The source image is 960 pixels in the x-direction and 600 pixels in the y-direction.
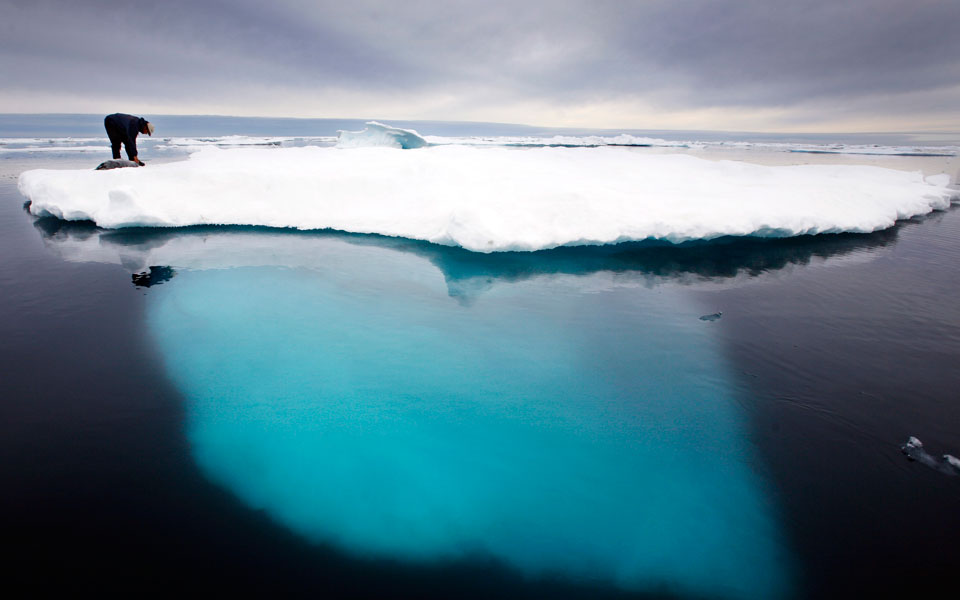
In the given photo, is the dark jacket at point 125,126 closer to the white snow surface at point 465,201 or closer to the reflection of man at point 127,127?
the reflection of man at point 127,127

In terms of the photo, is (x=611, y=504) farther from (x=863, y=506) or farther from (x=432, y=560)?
(x=863, y=506)

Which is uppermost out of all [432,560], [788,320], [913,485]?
[788,320]

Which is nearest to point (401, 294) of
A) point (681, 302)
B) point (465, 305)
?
point (465, 305)

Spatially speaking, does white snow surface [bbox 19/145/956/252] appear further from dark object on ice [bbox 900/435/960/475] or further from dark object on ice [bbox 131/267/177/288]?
dark object on ice [bbox 900/435/960/475]

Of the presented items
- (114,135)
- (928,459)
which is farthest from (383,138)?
(928,459)

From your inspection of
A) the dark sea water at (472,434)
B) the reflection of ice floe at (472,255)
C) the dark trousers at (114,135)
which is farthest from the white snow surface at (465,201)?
the dark trousers at (114,135)

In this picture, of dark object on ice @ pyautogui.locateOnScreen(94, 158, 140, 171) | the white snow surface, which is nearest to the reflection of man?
dark object on ice @ pyautogui.locateOnScreen(94, 158, 140, 171)
